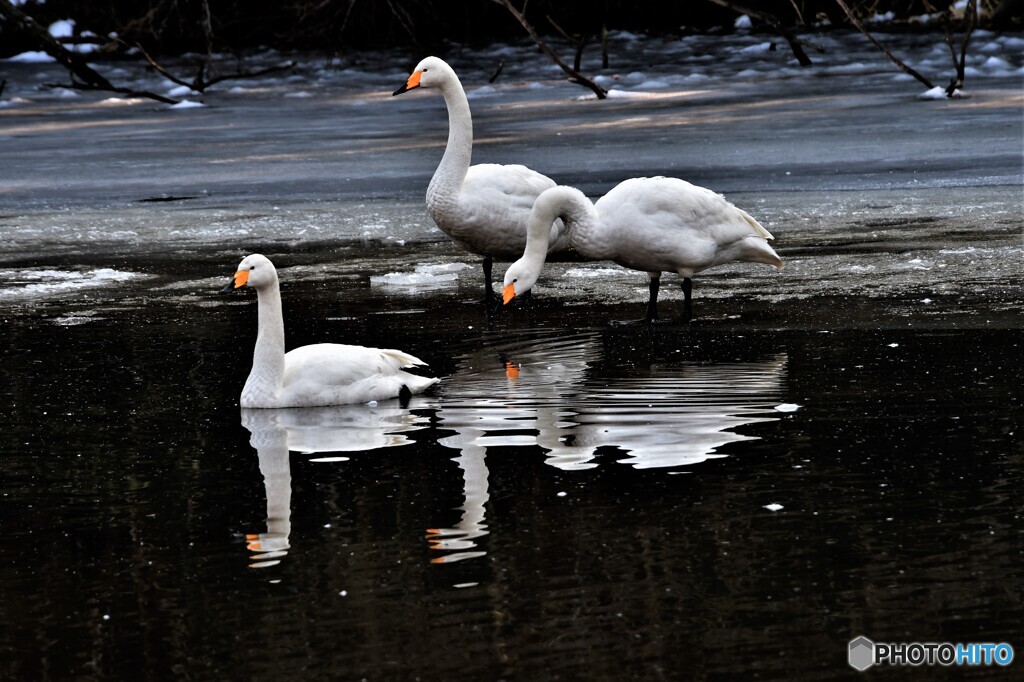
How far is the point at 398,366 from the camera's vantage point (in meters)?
6.97

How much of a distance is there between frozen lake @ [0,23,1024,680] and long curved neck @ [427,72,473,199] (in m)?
0.68

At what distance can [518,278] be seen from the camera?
807cm

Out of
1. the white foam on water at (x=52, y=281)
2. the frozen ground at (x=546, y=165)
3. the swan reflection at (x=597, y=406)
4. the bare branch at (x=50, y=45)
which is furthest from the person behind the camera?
the bare branch at (x=50, y=45)

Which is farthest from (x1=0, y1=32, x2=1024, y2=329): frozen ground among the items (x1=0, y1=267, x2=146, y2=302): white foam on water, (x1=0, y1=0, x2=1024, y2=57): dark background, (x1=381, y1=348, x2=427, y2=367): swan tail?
(x1=0, y1=0, x2=1024, y2=57): dark background

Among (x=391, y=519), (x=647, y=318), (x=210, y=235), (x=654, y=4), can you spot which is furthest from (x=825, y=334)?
(x=654, y=4)

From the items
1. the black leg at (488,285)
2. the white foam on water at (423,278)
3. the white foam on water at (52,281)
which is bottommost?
the white foam on water at (52,281)

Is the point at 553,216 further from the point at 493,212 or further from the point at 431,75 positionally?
the point at 431,75

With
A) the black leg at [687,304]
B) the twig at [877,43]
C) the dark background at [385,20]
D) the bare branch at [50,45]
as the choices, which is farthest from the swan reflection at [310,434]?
the dark background at [385,20]

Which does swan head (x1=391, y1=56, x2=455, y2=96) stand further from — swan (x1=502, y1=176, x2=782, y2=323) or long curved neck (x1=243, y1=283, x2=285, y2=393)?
long curved neck (x1=243, y1=283, x2=285, y2=393)

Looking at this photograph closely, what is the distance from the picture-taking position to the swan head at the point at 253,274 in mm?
6672

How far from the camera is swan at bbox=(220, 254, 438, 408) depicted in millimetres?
6652

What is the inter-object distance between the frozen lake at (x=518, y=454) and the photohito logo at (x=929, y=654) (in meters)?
0.05

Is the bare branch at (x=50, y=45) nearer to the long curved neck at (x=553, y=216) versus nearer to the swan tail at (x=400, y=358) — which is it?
the long curved neck at (x=553, y=216)

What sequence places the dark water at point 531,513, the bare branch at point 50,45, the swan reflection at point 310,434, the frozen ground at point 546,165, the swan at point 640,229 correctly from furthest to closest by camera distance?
the bare branch at point 50,45 < the frozen ground at point 546,165 < the swan at point 640,229 < the swan reflection at point 310,434 < the dark water at point 531,513
